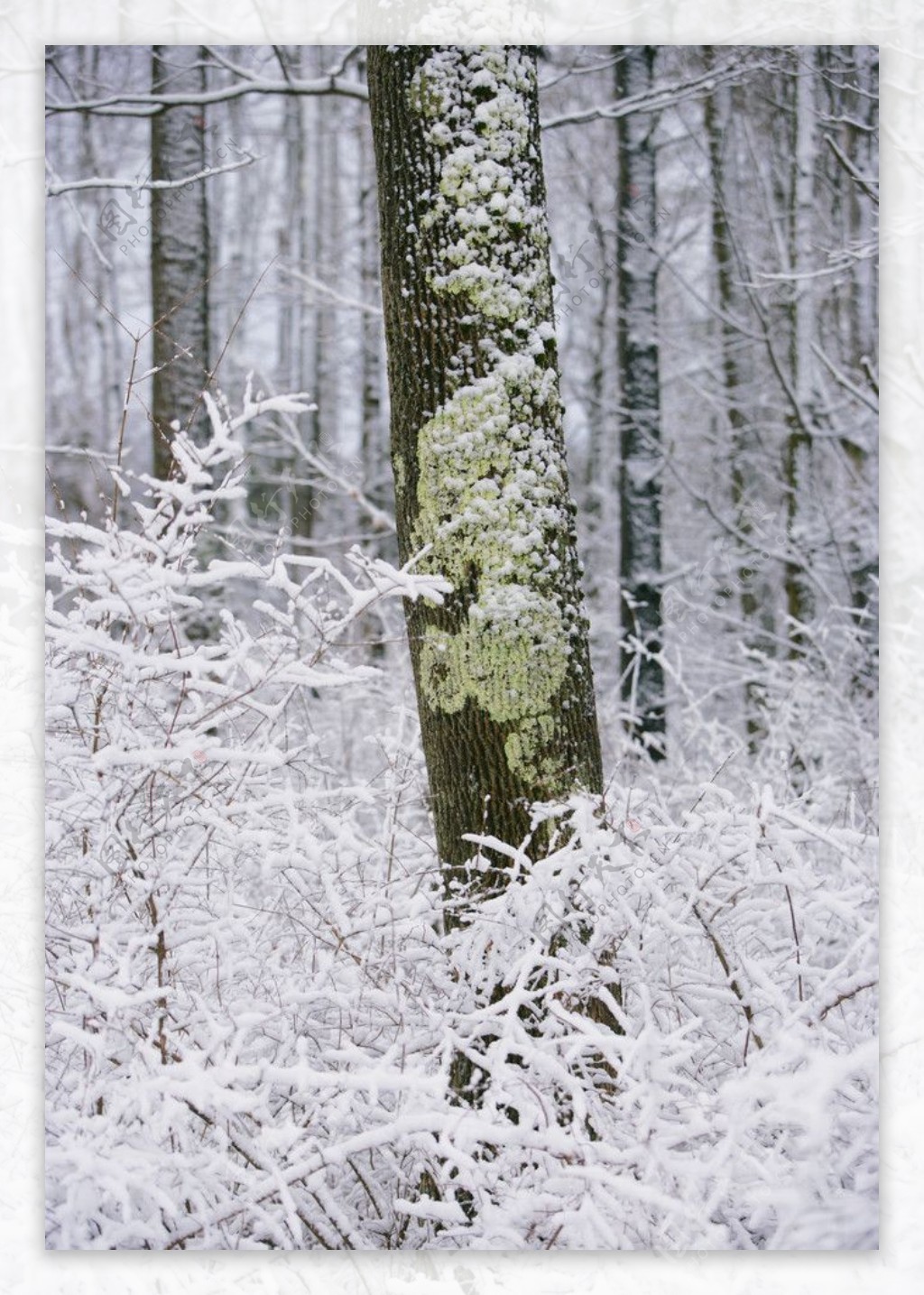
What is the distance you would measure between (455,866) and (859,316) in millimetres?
3470

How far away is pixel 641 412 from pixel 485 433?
3.48 m

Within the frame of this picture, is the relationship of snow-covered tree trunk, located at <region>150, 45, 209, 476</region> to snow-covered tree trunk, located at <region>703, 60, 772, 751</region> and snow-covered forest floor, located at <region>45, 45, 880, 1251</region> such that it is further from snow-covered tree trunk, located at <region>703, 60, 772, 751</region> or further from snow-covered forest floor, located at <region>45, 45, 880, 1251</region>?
snow-covered tree trunk, located at <region>703, 60, 772, 751</region>

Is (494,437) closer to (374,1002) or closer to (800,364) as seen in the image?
(374,1002)

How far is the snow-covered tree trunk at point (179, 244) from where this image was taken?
3.33 meters

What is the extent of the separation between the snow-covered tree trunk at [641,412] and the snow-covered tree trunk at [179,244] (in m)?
2.13

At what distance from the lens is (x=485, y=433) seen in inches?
92.9

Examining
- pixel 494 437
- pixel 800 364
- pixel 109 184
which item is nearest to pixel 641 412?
pixel 800 364

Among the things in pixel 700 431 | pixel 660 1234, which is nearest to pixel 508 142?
pixel 660 1234

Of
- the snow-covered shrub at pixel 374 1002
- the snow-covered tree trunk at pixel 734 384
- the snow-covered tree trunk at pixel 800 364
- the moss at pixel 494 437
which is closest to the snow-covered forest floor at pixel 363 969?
the snow-covered shrub at pixel 374 1002

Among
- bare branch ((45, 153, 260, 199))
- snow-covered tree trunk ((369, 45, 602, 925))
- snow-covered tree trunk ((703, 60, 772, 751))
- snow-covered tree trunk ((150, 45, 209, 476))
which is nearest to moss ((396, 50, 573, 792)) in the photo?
snow-covered tree trunk ((369, 45, 602, 925))

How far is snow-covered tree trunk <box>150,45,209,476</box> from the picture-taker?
333 centimetres

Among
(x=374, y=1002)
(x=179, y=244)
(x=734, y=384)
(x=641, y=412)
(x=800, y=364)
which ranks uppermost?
(x=179, y=244)

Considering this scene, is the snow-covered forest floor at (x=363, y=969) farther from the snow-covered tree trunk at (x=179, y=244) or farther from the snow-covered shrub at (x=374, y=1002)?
the snow-covered tree trunk at (x=179, y=244)

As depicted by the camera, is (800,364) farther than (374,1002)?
Yes
